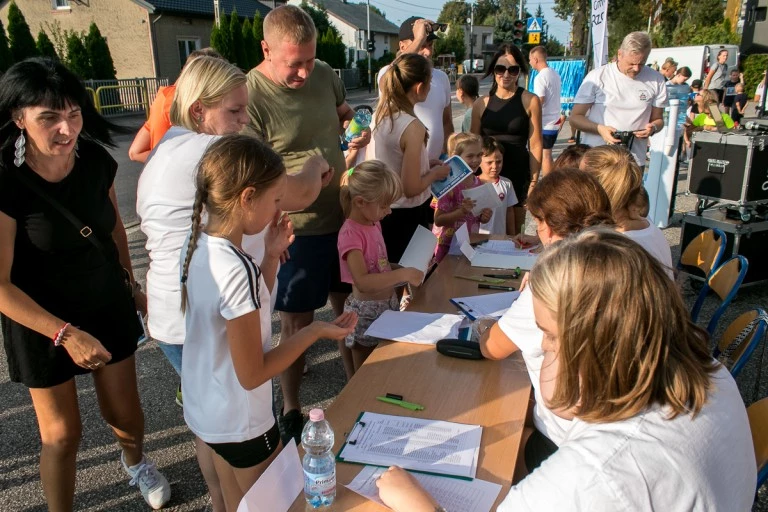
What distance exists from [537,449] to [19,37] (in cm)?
2270

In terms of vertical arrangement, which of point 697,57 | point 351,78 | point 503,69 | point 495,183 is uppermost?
point 351,78

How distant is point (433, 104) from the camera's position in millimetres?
4211

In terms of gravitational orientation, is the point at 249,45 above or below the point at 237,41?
below

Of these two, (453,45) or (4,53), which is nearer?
(4,53)

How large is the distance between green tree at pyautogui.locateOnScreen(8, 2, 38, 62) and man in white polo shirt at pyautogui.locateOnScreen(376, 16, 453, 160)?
19013mm

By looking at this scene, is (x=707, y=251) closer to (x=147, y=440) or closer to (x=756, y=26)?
(x=147, y=440)

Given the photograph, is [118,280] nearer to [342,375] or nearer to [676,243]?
[342,375]

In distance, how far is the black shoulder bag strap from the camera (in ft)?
5.55

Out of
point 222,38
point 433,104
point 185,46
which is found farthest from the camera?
point 185,46

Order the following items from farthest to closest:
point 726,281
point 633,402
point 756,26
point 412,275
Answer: point 756,26, point 726,281, point 412,275, point 633,402

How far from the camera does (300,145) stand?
8.80ft

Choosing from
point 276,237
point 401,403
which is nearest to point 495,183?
point 276,237

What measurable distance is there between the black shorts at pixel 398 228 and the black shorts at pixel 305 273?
1.42 ft

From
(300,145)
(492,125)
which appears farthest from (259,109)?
(492,125)
